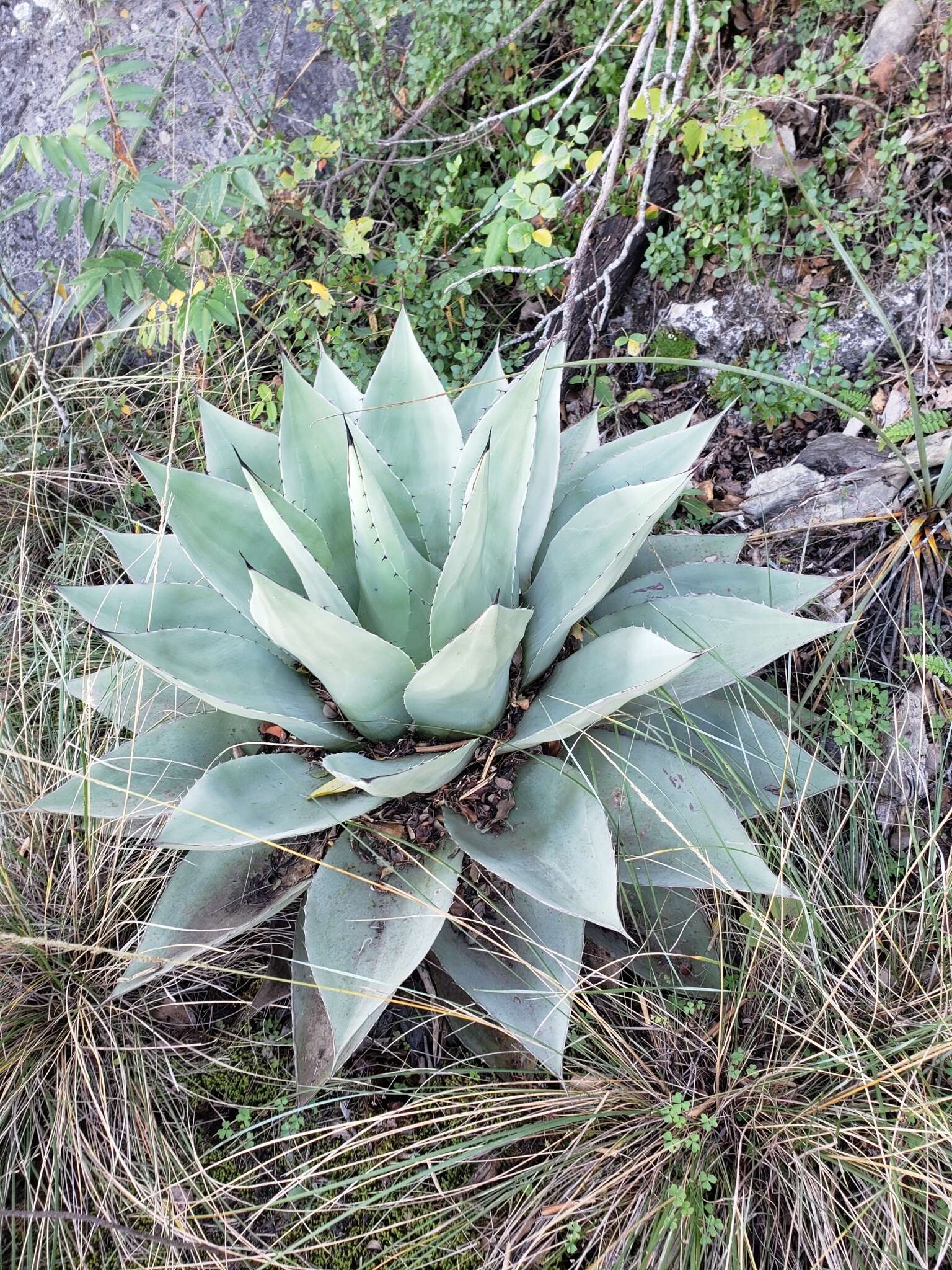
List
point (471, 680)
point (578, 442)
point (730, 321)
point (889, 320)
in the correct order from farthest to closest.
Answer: point (730, 321)
point (889, 320)
point (578, 442)
point (471, 680)

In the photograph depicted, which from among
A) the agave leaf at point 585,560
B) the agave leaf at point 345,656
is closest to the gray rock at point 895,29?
the agave leaf at point 585,560

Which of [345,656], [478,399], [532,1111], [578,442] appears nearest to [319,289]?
[478,399]

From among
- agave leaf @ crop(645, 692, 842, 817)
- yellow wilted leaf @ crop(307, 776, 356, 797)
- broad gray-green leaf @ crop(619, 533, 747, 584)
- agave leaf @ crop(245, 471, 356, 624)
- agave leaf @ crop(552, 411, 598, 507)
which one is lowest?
agave leaf @ crop(645, 692, 842, 817)

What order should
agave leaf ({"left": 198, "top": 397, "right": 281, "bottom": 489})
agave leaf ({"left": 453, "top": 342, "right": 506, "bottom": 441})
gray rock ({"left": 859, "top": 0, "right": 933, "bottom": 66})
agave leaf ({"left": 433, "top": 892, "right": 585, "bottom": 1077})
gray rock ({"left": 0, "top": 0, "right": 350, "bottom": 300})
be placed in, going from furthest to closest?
1. gray rock ({"left": 0, "top": 0, "right": 350, "bottom": 300})
2. gray rock ({"left": 859, "top": 0, "right": 933, "bottom": 66})
3. agave leaf ({"left": 453, "top": 342, "right": 506, "bottom": 441})
4. agave leaf ({"left": 198, "top": 397, "right": 281, "bottom": 489})
5. agave leaf ({"left": 433, "top": 892, "right": 585, "bottom": 1077})

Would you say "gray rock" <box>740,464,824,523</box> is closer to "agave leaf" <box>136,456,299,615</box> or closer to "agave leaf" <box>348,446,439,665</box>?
"agave leaf" <box>348,446,439,665</box>

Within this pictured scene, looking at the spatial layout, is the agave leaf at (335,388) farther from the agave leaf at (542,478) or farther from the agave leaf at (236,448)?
the agave leaf at (542,478)

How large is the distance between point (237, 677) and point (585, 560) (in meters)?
0.60

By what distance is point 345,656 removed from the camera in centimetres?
123

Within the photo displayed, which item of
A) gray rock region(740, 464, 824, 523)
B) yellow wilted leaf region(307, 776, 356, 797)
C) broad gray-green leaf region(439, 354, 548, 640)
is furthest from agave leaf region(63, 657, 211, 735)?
gray rock region(740, 464, 824, 523)

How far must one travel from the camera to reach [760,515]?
220 centimetres

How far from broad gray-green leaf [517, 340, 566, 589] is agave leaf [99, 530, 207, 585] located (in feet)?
2.04

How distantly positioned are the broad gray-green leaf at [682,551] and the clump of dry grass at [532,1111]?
0.51 m

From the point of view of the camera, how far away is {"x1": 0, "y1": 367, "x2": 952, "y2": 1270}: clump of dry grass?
1.30m

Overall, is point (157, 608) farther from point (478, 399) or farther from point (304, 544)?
point (478, 399)
